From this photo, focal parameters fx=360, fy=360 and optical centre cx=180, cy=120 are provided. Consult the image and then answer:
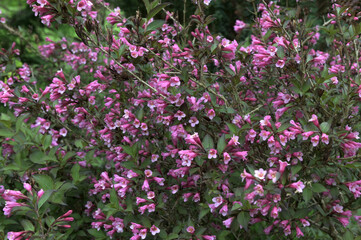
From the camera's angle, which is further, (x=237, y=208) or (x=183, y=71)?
(x=183, y=71)

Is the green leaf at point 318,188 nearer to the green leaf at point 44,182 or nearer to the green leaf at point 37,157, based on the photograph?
the green leaf at point 44,182

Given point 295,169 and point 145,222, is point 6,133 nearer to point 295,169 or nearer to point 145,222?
point 145,222

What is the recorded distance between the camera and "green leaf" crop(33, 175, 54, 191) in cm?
229

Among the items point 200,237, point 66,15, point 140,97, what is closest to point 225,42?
point 140,97

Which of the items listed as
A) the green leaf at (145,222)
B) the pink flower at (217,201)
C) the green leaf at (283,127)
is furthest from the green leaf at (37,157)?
the green leaf at (283,127)

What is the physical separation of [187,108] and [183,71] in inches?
8.5

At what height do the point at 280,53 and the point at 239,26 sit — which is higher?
the point at 280,53

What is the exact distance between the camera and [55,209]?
9.20 feet

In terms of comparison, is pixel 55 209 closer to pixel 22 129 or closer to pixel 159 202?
pixel 22 129

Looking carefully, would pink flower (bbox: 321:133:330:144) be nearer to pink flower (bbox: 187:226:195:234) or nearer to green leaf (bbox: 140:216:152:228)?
pink flower (bbox: 187:226:195:234)

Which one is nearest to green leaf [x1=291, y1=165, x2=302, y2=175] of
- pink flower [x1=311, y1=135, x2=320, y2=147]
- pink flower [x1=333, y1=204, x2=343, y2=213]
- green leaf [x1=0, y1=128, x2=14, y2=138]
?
pink flower [x1=311, y1=135, x2=320, y2=147]

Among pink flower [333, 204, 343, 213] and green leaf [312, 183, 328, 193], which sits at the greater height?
green leaf [312, 183, 328, 193]

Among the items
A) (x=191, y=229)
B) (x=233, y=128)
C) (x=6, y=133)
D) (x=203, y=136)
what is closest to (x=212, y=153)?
(x=233, y=128)

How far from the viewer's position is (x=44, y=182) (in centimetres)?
231
